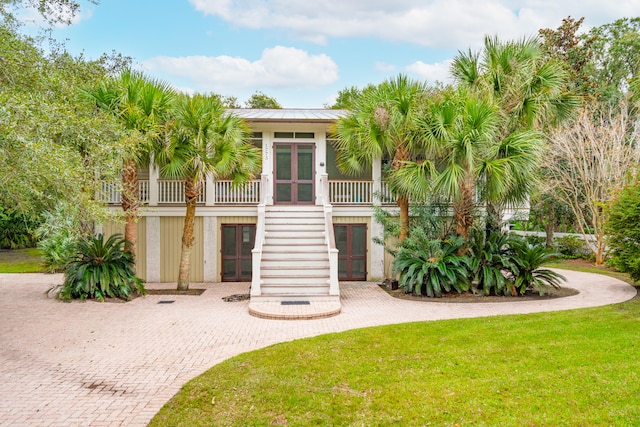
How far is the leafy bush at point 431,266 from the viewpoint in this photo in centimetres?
1134

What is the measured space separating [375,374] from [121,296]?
794 cm

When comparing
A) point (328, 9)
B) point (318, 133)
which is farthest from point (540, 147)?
point (328, 9)

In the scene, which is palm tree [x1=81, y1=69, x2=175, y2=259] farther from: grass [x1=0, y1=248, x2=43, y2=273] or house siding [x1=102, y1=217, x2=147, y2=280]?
grass [x1=0, y1=248, x2=43, y2=273]

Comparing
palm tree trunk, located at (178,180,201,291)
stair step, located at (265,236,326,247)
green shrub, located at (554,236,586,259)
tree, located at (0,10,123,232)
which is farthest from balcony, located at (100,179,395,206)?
green shrub, located at (554,236,586,259)

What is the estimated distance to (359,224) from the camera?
14.7 m

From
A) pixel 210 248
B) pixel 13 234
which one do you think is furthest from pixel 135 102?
pixel 13 234

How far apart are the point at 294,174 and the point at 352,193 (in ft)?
7.29

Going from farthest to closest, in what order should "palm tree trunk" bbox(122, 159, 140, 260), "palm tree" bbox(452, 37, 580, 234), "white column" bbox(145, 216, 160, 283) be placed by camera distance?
"white column" bbox(145, 216, 160, 283), "palm tree trunk" bbox(122, 159, 140, 260), "palm tree" bbox(452, 37, 580, 234)

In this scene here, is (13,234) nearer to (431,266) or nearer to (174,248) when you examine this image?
(174,248)

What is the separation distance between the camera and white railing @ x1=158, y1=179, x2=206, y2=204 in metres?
14.4

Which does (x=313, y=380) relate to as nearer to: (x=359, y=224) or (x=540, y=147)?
(x=540, y=147)

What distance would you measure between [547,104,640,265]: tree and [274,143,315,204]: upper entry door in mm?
11040

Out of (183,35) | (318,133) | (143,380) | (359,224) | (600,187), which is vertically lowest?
(143,380)

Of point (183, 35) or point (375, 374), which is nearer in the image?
point (375, 374)
